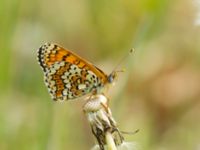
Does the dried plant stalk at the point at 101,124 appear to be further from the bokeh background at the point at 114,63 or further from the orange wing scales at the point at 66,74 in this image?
the bokeh background at the point at 114,63

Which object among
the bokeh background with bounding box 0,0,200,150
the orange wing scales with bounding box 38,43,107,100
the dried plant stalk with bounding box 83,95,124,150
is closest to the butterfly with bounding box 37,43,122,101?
the orange wing scales with bounding box 38,43,107,100

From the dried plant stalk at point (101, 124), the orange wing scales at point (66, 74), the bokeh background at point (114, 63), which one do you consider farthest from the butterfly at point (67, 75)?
the bokeh background at point (114, 63)

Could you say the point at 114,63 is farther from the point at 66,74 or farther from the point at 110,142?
the point at 110,142

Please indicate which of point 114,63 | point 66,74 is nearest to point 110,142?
point 66,74

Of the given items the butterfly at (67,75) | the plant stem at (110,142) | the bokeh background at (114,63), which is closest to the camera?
the plant stem at (110,142)

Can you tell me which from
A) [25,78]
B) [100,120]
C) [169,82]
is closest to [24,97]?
[25,78]

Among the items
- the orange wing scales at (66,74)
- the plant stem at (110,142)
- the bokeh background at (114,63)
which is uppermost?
the orange wing scales at (66,74)

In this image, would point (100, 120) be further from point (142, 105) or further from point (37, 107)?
point (142, 105)

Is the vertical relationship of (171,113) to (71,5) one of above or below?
below
